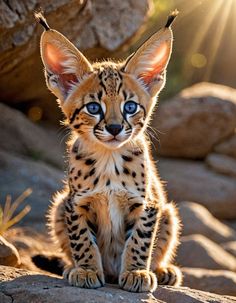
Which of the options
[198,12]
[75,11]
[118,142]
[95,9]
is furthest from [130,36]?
[198,12]

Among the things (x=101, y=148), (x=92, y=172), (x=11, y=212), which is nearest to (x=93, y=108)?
(x=101, y=148)

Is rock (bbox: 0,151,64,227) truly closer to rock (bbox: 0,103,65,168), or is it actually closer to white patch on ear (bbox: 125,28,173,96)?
rock (bbox: 0,103,65,168)

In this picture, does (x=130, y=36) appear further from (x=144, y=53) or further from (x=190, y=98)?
(x=144, y=53)

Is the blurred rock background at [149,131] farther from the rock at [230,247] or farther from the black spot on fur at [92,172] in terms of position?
the black spot on fur at [92,172]

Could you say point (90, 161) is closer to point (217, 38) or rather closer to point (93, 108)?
point (93, 108)

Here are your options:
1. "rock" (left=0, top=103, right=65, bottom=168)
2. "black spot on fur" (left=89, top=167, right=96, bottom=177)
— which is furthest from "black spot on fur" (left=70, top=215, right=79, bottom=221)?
"rock" (left=0, top=103, right=65, bottom=168)

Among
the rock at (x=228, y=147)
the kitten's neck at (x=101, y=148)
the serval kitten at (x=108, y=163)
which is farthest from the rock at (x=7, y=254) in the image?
the rock at (x=228, y=147)
